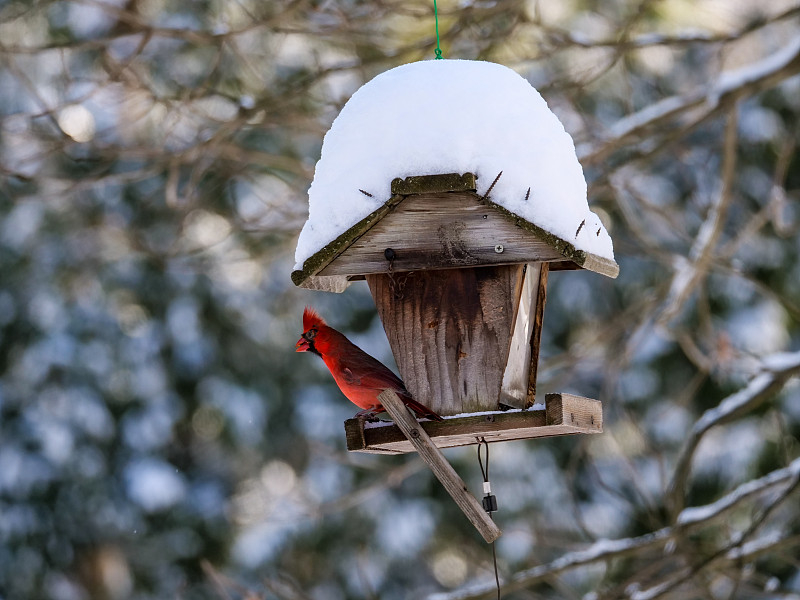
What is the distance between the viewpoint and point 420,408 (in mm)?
3203

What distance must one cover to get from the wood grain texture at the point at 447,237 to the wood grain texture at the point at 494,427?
1.35 ft

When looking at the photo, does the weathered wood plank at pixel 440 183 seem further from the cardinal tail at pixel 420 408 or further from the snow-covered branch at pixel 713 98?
the snow-covered branch at pixel 713 98

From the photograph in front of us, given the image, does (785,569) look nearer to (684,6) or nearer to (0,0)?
(684,6)

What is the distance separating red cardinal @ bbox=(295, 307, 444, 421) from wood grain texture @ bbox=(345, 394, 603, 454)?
0.19 feet

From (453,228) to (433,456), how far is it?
62 cm

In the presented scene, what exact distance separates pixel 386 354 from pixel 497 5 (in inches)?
202

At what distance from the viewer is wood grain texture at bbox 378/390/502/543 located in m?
3.04

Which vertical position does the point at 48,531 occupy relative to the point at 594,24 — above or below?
below

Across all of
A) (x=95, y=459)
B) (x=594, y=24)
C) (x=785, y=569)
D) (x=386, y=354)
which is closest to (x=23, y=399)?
(x=95, y=459)

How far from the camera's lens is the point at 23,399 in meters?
10.7

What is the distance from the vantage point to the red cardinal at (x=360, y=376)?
327 cm

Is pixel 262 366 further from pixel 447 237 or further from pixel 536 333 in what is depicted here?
pixel 447 237

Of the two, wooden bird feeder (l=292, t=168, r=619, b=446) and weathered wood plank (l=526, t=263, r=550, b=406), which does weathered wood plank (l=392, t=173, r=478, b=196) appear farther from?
weathered wood plank (l=526, t=263, r=550, b=406)

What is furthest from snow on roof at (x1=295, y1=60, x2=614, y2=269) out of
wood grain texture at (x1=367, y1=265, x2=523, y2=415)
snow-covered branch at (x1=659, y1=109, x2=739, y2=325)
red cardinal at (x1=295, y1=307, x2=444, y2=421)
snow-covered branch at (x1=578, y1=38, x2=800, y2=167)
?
snow-covered branch at (x1=659, y1=109, x2=739, y2=325)
